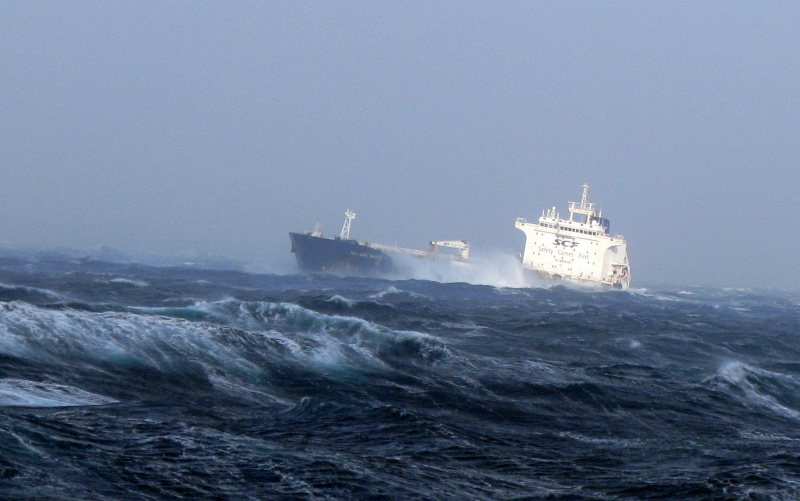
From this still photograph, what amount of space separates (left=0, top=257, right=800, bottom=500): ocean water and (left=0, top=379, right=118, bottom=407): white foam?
0.05 m

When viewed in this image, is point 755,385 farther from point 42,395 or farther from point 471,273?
point 471,273

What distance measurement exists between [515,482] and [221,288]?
118 feet

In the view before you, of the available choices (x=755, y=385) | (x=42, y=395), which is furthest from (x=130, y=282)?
(x=755, y=385)

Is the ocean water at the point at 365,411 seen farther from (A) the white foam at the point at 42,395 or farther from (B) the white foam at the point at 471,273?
(B) the white foam at the point at 471,273

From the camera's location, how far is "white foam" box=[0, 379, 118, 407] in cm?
1405

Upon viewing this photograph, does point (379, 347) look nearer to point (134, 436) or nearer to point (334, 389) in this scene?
point (334, 389)

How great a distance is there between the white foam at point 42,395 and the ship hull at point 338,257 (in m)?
65.0

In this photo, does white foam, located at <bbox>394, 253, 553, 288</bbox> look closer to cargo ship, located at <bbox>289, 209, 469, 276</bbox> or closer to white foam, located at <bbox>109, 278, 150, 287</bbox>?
cargo ship, located at <bbox>289, 209, 469, 276</bbox>

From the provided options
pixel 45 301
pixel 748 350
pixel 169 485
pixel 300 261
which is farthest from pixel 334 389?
pixel 300 261

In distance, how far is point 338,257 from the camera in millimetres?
80688

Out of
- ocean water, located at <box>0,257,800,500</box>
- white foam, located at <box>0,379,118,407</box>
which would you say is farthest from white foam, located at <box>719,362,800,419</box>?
white foam, located at <box>0,379,118,407</box>

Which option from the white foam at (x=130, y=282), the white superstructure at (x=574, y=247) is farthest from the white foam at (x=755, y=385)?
the white superstructure at (x=574, y=247)

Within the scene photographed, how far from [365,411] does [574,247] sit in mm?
66377

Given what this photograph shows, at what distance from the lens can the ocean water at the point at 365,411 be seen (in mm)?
11414
